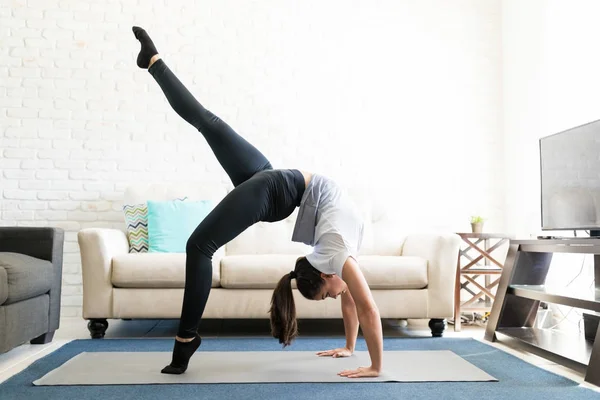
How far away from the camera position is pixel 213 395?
2146 mm

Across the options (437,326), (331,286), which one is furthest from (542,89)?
(331,286)

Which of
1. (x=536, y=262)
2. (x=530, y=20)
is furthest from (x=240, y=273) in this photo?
(x=530, y=20)

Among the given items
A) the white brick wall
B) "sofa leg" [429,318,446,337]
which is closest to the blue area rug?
"sofa leg" [429,318,446,337]

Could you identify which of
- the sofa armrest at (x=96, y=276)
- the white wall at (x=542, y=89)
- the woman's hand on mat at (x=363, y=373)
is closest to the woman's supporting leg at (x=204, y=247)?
the woman's hand on mat at (x=363, y=373)

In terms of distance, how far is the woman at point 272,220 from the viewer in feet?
7.84

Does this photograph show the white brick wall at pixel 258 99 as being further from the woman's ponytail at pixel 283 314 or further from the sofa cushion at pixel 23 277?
the woman's ponytail at pixel 283 314

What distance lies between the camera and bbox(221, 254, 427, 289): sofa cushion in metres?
3.46

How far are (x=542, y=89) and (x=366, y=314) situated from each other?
2766mm

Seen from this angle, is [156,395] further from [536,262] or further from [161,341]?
[536,262]

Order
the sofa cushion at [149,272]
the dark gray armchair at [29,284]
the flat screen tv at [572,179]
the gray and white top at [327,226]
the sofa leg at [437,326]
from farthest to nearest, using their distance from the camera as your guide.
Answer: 1. the sofa leg at [437,326]
2. the sofa cushion at [149,272]
3. the flat screen tv at [572,179]
4. the dark gray armchair at [29,284]
5. the gray and white top at [327,226]

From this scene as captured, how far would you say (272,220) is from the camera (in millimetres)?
2605

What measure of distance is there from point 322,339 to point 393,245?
106 cm

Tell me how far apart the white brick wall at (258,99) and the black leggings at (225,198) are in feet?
6.24

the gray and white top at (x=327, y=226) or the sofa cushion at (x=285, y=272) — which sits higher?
the gray and white top at (x=327, y=226)
